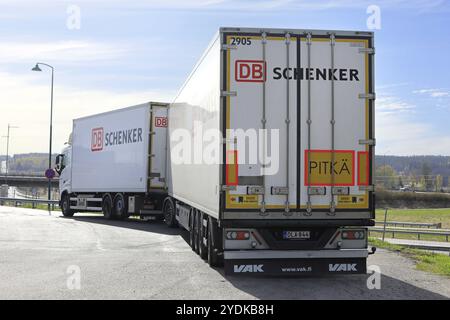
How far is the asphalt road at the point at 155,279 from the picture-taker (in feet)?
27.0

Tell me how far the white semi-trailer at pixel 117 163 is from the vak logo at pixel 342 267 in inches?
Result: 497

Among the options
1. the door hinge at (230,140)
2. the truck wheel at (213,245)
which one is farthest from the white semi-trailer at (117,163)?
the door hinge at (230,140)

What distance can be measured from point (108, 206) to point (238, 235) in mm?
16317

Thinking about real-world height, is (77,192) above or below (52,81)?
below

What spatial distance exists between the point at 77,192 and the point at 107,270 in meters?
16.9

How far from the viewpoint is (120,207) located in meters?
23.5

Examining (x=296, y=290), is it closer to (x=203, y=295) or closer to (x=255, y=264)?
(x=255, y=264)

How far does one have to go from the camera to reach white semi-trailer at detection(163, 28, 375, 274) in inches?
356

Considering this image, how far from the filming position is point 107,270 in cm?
1040

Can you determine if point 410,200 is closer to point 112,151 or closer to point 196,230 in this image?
point 112,151

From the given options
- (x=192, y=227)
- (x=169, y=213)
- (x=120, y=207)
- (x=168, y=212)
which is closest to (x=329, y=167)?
(x=192, y=227)

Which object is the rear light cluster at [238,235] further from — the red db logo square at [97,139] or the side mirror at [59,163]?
the side mirror at [59,163]

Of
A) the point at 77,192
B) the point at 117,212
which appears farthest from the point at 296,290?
the point at 77,192
